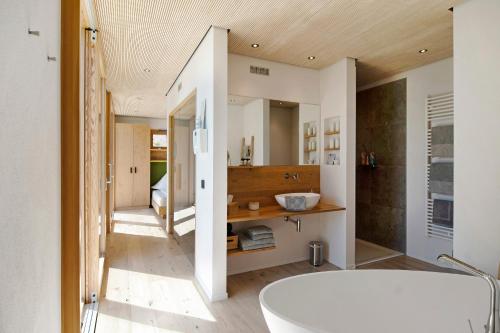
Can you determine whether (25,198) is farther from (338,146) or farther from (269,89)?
(338,146)

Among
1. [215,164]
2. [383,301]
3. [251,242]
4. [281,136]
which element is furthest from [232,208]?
[383,301]

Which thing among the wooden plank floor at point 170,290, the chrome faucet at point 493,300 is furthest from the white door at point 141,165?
the chrome faucet at point 493,300

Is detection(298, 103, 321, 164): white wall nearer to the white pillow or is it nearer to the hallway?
the hallway

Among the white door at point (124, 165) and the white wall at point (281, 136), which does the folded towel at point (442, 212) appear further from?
the white door at point (124, 165)

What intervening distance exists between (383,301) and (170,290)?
215 cm

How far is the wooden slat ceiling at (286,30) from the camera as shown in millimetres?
2254

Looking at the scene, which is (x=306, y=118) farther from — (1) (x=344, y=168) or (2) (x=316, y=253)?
(2) (x=316, y=253)

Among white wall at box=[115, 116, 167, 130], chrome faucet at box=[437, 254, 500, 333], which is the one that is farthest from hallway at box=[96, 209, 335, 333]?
white wall at box=[115, 116, 167, 130]

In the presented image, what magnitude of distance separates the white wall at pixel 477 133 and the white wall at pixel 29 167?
2618 millimetres

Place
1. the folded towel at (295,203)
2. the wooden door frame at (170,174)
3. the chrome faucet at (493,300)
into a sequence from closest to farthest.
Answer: the chrome faucet at (493,300) → the folded towel at (295,203) → the wooden door frame at (170,174)

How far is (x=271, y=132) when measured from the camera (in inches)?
137

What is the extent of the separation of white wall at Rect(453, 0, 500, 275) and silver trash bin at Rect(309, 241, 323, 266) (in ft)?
5.06

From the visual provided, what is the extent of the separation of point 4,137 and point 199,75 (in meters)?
2.55

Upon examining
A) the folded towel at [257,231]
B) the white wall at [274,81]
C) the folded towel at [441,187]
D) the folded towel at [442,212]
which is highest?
the white wall at [274,81]
